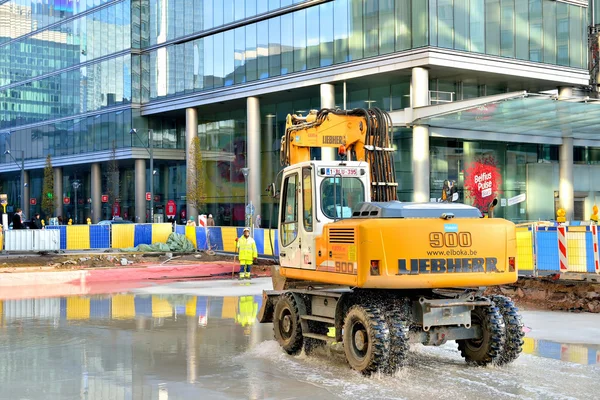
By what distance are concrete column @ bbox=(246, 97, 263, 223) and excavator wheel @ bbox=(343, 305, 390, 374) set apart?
135 ft

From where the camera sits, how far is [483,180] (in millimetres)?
47156

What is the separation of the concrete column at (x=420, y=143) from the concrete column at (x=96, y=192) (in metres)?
36.1

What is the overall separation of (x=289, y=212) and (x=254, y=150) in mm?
40952

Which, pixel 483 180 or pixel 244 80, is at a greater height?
pixel 244 80

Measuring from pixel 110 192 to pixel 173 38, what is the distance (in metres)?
15.6

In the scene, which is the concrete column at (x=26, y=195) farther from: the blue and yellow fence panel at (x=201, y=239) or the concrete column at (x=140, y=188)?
the blue and yellow fence panel at (x=201, y=239)

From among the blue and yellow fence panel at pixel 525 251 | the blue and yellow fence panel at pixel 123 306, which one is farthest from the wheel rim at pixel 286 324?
the blue and yellow fence panel at pixel 525 251

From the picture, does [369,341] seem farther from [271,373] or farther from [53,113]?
[53,113]

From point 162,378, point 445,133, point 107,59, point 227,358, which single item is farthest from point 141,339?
point 107,59

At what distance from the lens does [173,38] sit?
6028cm

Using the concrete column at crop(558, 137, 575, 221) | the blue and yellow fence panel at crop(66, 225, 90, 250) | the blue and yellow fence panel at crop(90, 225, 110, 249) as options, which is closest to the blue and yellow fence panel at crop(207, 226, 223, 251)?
the blue and yellow fence panel at crop(90, 225, 110, 249)

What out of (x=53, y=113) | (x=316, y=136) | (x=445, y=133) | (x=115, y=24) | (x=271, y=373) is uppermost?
(x=115, y=24)

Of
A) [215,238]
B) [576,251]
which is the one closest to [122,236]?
[215,238]

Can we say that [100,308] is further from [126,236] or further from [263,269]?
[126,236]
